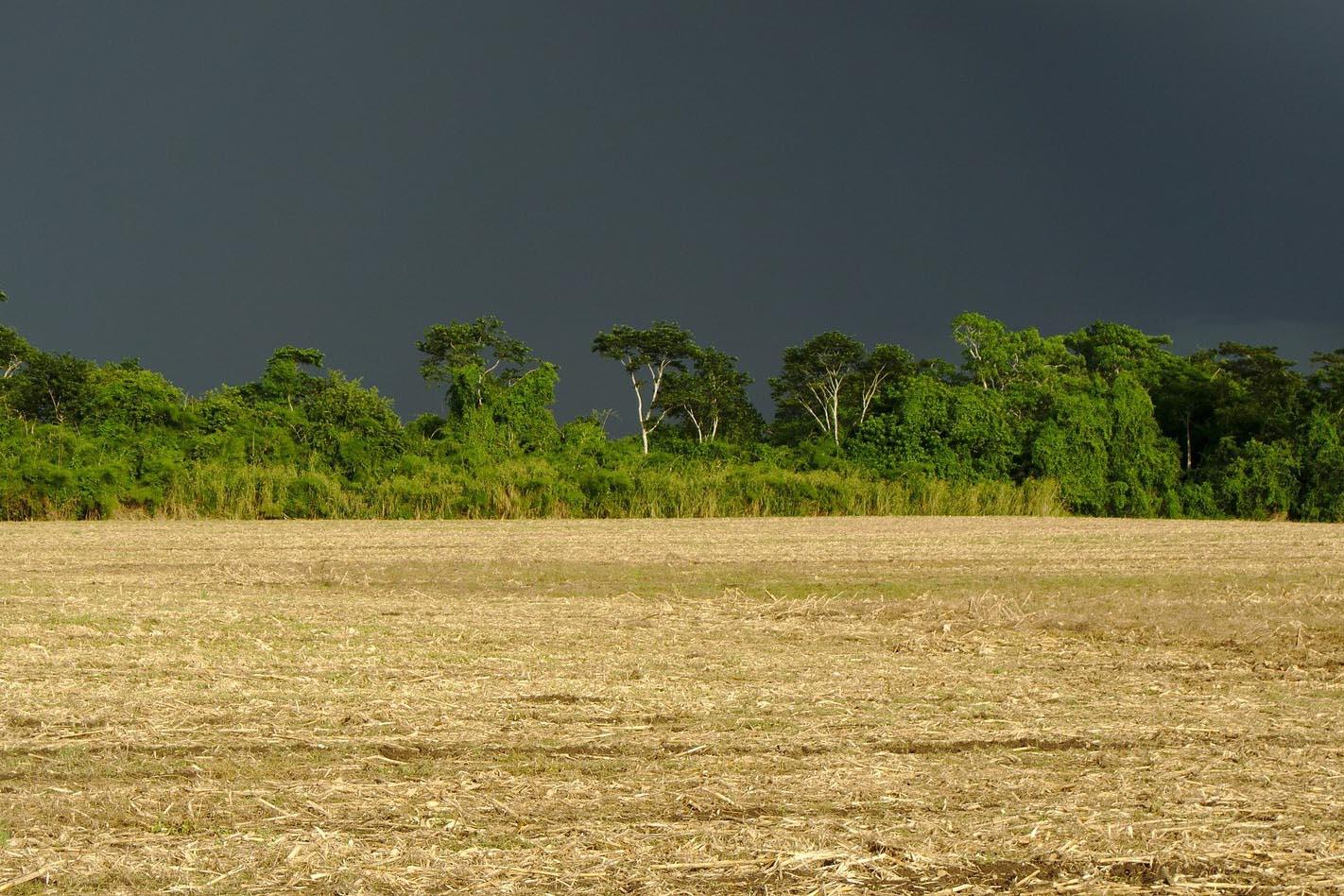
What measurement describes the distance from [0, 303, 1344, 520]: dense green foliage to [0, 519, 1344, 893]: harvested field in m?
21.9

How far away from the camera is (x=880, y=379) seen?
59500 mm

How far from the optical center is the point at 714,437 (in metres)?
57.7

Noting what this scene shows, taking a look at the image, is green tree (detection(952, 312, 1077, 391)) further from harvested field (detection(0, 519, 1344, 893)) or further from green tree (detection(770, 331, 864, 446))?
harvested field (detection(0, 519, 1344, 893))

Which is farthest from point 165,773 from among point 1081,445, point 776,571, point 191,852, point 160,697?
point 1081,445

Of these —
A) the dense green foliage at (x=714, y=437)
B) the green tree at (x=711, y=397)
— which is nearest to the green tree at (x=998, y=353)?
the dense green foliage at (x=714, y=437)

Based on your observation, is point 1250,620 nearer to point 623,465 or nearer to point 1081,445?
point 623,465

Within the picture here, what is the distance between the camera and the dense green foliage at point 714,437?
34.9 metres

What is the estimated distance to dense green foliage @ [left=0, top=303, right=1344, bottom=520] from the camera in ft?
115

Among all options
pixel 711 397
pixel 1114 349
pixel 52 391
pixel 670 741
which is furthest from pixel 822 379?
pixel 670 741

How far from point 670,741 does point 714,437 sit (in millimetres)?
51965

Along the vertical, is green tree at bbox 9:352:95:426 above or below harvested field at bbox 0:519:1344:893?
above

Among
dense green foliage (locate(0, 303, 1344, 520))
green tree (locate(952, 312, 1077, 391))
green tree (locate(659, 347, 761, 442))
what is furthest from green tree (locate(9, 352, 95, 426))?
green tree (locate(952, 312, 1077, 391))

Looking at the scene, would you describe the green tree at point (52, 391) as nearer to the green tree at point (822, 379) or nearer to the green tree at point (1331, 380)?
the green tree at point (822, 379)

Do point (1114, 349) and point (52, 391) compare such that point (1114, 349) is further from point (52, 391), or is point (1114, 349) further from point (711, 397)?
point (52, 391)
